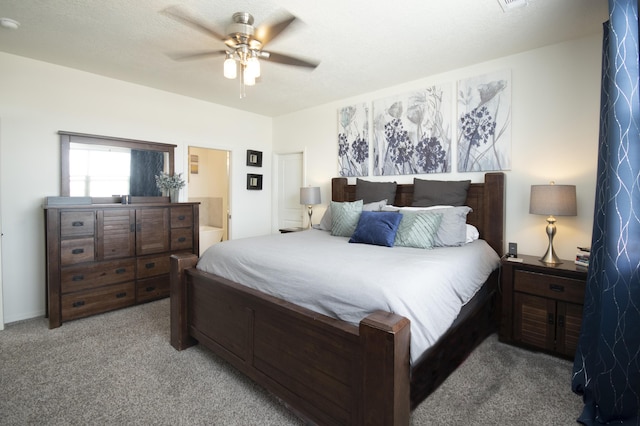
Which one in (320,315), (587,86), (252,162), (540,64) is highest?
(540,64)

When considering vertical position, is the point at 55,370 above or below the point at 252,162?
below

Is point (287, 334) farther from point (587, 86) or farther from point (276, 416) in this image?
point (587, 86)

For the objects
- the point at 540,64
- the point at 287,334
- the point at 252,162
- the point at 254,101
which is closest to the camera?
the point at 287,334

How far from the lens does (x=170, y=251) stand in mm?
3654

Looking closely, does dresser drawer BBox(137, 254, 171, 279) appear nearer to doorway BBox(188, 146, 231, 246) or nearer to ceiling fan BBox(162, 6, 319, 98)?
ceiling fan BBox(162, 6, 319, 98)

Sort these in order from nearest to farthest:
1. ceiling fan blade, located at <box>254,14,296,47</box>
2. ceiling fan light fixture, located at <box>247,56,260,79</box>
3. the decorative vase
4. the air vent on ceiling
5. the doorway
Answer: ceiling fan blade, located at <box>254,14,296,47</box> → the air vent on ceiling → ceiling fan light fixture, located at <box>247,56,260,79</box> → the decorative vase → the doorway

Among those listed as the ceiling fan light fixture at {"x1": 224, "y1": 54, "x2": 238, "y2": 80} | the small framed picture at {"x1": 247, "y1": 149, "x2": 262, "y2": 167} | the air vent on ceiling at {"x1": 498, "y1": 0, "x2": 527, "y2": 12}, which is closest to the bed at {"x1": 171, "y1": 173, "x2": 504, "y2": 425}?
the ceiling fan light fixture at {"x1": 224, "y1": 54, "x2": 238, "y2": 80}

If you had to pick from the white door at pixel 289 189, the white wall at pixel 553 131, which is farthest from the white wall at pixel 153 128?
the white door at pixel 289 189

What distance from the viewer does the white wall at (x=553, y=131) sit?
2557 millimetres

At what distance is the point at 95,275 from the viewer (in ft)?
10.2

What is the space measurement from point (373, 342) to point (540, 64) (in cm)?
301

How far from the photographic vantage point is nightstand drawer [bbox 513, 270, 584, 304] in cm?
220

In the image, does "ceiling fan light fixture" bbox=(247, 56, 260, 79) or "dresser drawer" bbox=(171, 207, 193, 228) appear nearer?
"ceiling fan light fixture" bbox=(247, 56, 260, 79)

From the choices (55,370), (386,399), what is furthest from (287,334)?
(55,370)
